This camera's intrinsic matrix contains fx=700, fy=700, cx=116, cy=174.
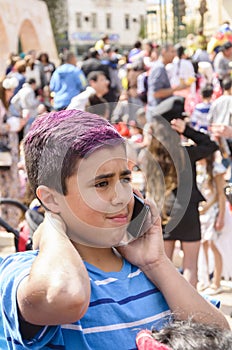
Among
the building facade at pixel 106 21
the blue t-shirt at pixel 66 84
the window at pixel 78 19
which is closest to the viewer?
the blue t-shirt at pixel 66 84

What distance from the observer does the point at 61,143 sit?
53.1 inches

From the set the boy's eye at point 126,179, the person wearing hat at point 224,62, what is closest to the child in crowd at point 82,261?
the boy's eye at point 126,179

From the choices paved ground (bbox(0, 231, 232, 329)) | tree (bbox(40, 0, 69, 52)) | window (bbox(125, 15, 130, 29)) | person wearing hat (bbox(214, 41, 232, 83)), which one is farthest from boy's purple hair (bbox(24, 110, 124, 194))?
window (bbox(125, 15, 130, 29))

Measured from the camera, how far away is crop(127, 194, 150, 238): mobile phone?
4.88ft

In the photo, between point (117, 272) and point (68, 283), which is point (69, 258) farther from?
point (117, 272)

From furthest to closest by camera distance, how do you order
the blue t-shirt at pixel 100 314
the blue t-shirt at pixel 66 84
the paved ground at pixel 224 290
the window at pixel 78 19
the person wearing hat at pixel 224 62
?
the window at pixel 78 19, the person wearing hat at pixel 224 62, the blue t-shirt at pixel 66 84, the paved ground at pixel 224 290, the blue t-shirt at pixel 100 314

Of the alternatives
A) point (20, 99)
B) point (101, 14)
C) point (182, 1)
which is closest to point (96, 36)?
point (101, 14)

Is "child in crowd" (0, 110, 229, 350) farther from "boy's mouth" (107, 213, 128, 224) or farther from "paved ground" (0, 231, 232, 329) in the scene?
"paved ground" (0, 231, 232, 329)

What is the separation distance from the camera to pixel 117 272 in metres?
1.47

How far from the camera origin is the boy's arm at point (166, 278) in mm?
1437

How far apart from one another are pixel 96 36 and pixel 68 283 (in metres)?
57.8

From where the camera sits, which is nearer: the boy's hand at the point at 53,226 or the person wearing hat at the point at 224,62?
the boy's hand at the point at 53,226

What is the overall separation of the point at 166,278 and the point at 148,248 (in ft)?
0.25

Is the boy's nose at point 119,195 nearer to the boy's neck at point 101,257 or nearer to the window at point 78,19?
the boy's neck at point 101,257
